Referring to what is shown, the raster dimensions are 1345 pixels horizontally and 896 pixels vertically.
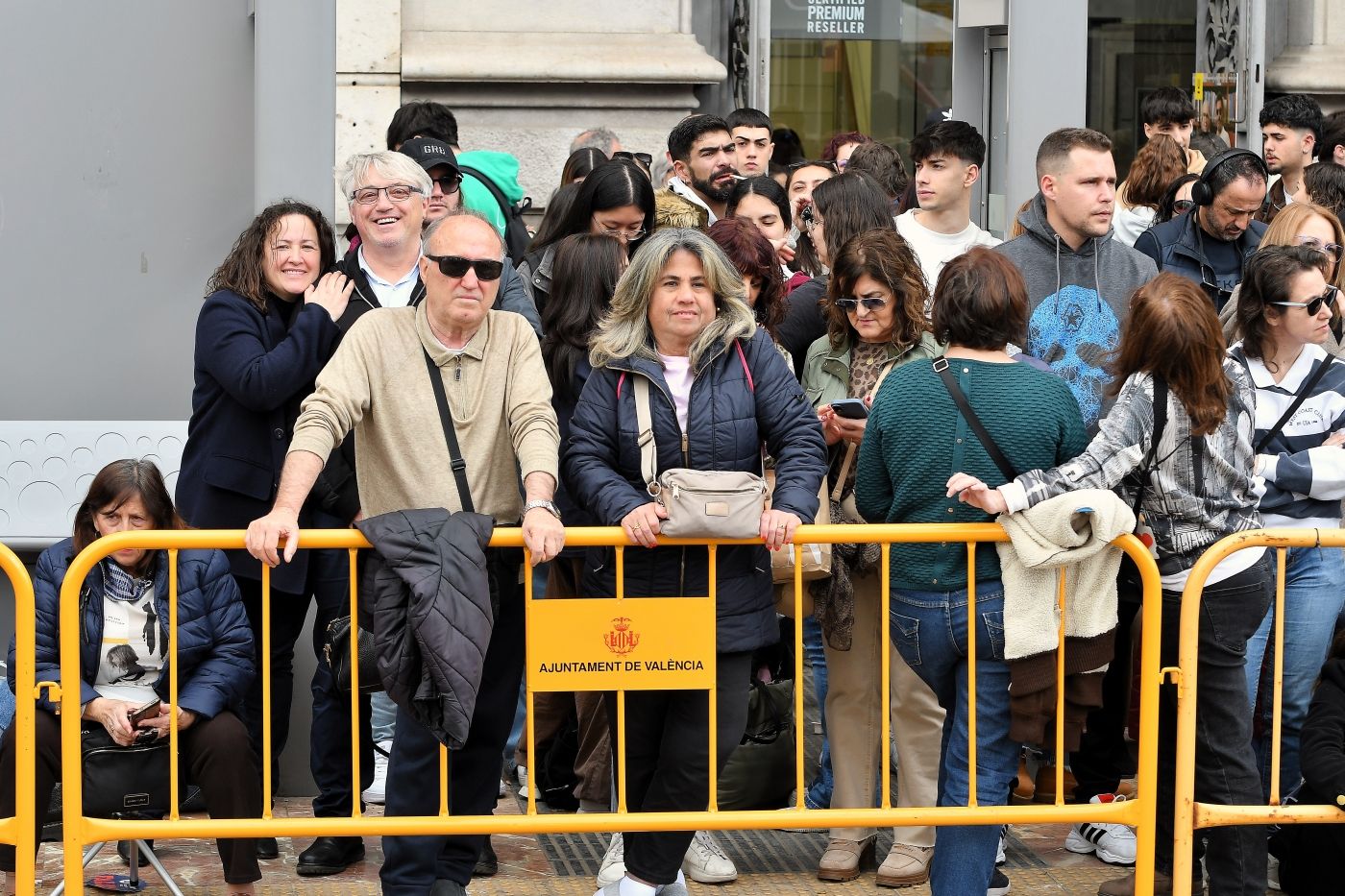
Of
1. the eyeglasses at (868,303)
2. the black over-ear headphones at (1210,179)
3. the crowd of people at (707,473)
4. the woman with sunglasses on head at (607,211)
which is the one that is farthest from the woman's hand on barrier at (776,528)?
the black over-ear headphones at (1210,179)

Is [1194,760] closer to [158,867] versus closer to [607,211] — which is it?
[607,211]

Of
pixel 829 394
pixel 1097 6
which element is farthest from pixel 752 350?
pixel 1097 6

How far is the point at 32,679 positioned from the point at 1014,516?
263 cm

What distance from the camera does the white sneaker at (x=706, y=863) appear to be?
18.5ft

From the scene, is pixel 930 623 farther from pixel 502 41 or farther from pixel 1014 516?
pixel 502 41

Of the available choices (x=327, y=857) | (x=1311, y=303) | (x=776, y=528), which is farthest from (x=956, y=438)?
(x=327, y=857)

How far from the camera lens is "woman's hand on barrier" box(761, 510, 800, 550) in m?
4.84

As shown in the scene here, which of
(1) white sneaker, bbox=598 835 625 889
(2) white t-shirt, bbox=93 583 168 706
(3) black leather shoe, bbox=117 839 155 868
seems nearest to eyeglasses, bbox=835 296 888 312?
(1) white sneaker, bbox=598 835 625 889

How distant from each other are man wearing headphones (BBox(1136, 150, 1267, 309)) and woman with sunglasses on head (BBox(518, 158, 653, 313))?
2162 millimetres

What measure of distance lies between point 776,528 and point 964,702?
2.48 feet

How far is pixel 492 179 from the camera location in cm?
773

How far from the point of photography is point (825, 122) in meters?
11.5

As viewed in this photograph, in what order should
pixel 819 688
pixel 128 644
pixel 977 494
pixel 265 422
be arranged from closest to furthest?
pixel 977 494 → pixel 128 644 → pixel 265 422 → pixel 819 688

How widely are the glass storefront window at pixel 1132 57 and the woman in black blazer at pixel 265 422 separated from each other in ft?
→ 24.6
